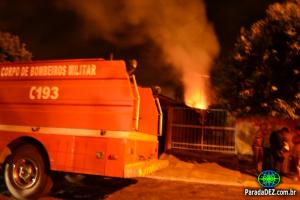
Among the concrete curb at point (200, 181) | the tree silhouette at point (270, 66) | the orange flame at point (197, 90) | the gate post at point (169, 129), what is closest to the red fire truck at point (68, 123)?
the concrete curb at point (200, 181)

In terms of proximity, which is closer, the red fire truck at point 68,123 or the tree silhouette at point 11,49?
the red fire truck at point 68,123

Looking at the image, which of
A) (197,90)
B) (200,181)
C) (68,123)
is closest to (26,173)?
(68,123)

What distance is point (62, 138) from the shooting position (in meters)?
6.66

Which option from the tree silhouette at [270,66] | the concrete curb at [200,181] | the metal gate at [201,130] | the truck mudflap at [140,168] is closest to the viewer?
the truck mudflap at [140,168]

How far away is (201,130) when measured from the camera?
1419cm

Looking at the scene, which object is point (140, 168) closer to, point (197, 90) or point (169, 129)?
point (169, 129)

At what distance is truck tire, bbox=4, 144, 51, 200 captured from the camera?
6930 mm

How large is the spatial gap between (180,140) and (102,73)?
27.4 feet

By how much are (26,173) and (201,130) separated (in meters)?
8.43

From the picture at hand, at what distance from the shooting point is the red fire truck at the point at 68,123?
20.7ft

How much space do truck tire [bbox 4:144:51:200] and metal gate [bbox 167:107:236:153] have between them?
7.96 meters

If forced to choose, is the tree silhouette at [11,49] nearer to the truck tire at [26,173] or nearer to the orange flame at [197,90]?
the orange flame at [197,90]

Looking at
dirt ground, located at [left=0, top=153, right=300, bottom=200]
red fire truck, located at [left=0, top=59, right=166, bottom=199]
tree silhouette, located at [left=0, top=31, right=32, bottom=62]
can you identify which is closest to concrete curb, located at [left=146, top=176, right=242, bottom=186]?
dirt ground, located at [left=0, top=153, right=300, bottom=200]

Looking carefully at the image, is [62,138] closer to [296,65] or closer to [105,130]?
[105,130]
